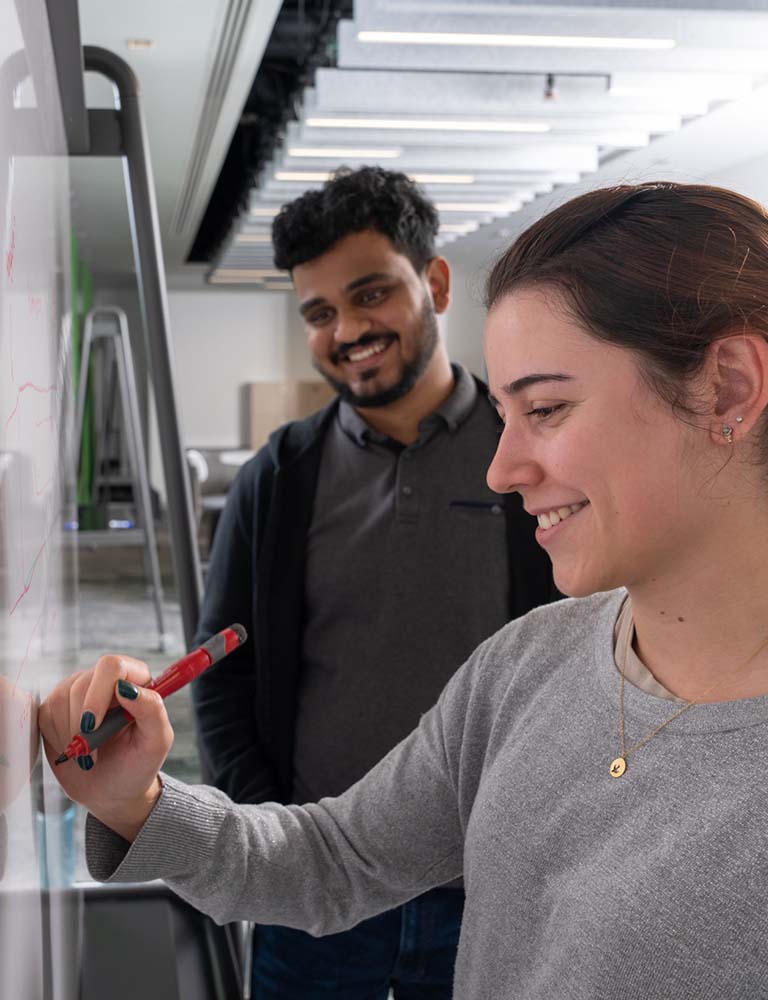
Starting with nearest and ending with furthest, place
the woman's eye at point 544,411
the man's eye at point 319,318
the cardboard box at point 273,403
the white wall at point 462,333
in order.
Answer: the woman's eye at point 544,411 → the man's eye at point 319,318 → the white wall at point 462,333 → the cardboard box at point 273,403

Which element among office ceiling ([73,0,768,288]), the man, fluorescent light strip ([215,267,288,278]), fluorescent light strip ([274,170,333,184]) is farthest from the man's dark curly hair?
fluorescent light strip ([215,267,288,278])

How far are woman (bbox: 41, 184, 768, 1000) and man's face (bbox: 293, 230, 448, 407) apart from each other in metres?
0.66

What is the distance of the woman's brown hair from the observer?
780mm

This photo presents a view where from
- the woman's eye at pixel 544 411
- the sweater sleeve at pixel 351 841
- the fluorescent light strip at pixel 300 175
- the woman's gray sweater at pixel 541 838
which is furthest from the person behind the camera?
the fluorescent light strip at pixel 300 175

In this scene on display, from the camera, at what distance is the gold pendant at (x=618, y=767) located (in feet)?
2.61

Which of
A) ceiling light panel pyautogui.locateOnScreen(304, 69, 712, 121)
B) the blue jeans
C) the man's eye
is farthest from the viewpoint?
ceiling light panel pyautogui.locateOnScreen(304, 69, 712, 121)

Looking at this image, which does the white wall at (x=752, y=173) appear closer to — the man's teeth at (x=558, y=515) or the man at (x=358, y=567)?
the man at (x=358, y=567)

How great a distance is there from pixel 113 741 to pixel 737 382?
1.78 ft

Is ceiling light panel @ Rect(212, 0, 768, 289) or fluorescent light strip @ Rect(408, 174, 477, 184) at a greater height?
ceiling light panel @ Rect(212, 0, 768, 289)

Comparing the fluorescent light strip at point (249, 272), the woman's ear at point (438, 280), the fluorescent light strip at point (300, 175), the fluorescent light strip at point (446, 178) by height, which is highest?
the woman's ear at point (438, 280)

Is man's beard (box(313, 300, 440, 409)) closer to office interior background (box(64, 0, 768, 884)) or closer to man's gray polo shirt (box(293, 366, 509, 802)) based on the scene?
man's gray polo shirt (box(293, 366, 509, 802))

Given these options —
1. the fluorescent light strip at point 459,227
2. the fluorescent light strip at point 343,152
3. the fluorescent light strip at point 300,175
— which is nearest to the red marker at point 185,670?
the fluorescent light strip at point 343,152

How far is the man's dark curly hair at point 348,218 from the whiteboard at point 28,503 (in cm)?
53

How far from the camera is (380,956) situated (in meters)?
1.43
